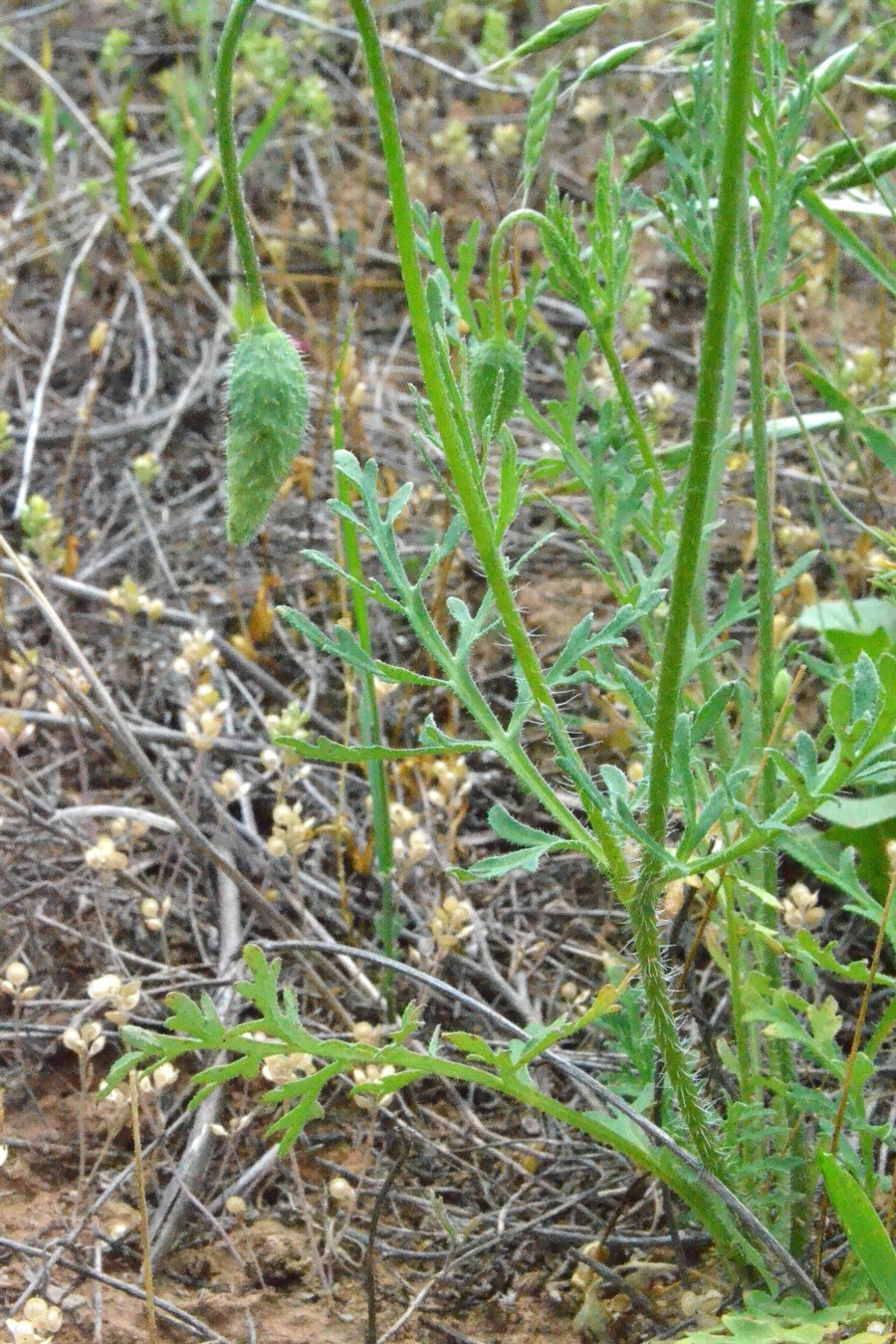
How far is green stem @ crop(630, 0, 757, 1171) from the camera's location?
3.56 ft

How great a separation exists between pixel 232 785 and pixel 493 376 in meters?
0.83

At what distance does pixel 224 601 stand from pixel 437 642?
4.59 feet

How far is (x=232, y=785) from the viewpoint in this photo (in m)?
2.14

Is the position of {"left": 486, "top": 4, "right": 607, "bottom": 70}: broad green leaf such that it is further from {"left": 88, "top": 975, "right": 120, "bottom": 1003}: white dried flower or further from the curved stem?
{"left": 88, "top": 975, "right": 120, "bottom": 1003}: white dried flower

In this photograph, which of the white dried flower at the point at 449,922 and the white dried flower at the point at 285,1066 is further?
the white dried flower at the point at 449,922

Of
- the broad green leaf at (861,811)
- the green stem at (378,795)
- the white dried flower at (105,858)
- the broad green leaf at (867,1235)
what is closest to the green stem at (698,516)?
the broad green leaf at (867,1235)

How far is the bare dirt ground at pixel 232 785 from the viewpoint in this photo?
67.3 inches

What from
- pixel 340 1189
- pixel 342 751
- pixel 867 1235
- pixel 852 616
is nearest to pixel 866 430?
pixel 852 616

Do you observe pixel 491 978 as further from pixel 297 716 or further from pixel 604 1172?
pixel 297 716

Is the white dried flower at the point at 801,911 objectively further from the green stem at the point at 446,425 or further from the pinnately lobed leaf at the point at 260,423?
the pinnately lobed leaf at the point at 260,423

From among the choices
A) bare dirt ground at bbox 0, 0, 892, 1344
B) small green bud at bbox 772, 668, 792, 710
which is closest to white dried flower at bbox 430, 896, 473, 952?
bare dirt ground at bbox 0, 0, 892, 1344

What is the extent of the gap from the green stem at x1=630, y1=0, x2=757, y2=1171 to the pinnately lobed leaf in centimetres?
48

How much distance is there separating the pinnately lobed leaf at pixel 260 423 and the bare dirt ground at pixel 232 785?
0.47m

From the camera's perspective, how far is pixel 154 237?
145 inches
